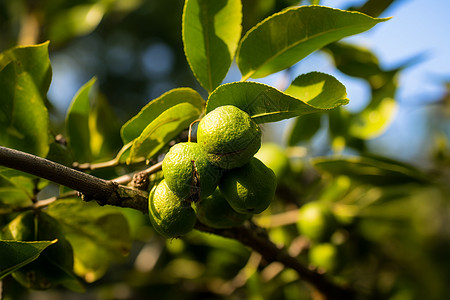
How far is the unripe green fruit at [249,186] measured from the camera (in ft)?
2.28

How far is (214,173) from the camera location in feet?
2.35

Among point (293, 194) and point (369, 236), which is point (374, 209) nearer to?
point (369, 236)

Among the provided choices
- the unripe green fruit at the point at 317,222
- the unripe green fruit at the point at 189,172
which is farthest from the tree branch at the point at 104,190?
the unripe green fruit at the point at 317,222

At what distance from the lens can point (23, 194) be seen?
0.97m

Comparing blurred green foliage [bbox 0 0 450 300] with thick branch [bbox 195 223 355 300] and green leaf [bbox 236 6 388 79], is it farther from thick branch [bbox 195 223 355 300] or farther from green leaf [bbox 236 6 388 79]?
green leaf [bbox 236 6 388 79]

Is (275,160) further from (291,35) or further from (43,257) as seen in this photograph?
(43,257)

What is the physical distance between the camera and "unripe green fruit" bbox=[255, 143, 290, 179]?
1407mm

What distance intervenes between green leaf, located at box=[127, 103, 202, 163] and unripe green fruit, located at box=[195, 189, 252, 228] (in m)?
0.16

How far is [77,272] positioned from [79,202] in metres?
0.33

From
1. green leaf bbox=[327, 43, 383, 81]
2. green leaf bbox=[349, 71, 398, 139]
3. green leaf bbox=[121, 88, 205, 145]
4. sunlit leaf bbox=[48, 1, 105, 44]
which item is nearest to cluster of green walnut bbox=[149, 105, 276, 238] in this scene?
green leaf bbox=[121, 88, 205, 145]

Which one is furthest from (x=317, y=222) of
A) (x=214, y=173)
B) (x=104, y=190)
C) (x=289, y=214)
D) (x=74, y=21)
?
(x=74, y=21)

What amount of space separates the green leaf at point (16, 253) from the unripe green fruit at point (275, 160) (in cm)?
86

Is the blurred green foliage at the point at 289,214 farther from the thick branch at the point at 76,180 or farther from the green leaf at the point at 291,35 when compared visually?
the green leaf at the point at 291,35

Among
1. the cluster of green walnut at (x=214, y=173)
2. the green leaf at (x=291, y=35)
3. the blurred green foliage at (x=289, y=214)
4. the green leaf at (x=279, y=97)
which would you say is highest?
the green leaf at (x=291, y=35)
